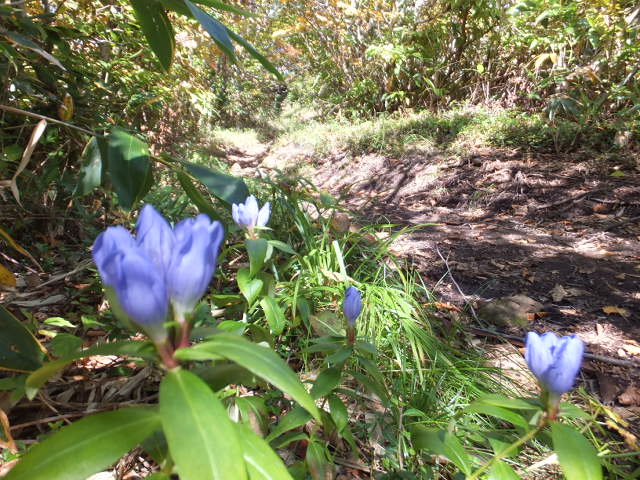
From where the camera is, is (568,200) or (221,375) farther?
(568,200)

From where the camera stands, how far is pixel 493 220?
3773 millimetres

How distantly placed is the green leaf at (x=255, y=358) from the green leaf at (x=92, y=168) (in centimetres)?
84

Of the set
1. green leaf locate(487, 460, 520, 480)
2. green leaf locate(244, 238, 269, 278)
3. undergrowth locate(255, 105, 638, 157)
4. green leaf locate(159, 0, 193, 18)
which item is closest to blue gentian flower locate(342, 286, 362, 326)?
green leaf locate(244, 238, 269, 278)

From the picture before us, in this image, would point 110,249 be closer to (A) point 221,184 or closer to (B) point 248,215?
(A) point 221,184

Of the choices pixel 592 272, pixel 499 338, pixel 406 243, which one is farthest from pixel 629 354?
pixel 406 243

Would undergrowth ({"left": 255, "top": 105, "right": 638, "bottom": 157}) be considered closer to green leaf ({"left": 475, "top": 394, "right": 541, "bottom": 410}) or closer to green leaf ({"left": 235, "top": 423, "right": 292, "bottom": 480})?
green leaf ({"left": 475, "top": 394, "right": 541, "bottom": 410})

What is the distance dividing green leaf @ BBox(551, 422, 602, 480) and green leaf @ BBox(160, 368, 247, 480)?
600 millimetres

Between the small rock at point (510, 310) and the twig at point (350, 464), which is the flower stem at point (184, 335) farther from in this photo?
the small rock at point (510, 310)

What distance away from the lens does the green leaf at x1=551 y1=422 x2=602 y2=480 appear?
707 millimetres

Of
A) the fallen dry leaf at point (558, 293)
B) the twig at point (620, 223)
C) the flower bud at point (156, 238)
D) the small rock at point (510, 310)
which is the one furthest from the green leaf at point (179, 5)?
the twig at point (620, 223)

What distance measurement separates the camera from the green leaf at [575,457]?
707 mm

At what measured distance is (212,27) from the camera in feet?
3.06

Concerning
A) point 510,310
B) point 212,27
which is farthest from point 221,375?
point 510,310

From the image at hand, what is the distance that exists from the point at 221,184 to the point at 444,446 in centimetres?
93
